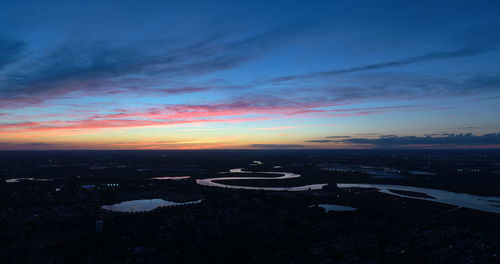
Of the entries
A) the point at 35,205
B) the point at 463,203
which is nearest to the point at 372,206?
the point at 463,203

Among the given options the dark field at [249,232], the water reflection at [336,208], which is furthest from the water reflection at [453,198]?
the water reflection at [336,208]

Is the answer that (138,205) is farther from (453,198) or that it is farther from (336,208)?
(453,198)

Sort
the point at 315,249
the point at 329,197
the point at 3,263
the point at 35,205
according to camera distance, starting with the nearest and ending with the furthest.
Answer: the point at 3,263
the point at 315,249
the point at 35,205
the point at 329,197

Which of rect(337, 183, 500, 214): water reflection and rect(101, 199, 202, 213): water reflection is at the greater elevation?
rect(101, 199, 202, 213): water reflection

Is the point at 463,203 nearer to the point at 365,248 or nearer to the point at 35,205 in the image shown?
the point at 365,248

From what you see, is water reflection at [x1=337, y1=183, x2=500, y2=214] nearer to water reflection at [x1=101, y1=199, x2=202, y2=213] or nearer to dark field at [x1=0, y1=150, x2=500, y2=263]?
dark field at [x1=0, y1=150, x2=500, y2=263]

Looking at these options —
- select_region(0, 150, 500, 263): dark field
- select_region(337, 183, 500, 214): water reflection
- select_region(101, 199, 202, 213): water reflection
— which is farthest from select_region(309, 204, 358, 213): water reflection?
select_region(101, 199, 202, 213): water reflection

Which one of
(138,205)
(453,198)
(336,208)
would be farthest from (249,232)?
(453,198)

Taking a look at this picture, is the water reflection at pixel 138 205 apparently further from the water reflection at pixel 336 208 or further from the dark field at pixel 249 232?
the water reflection at pixel 336 208

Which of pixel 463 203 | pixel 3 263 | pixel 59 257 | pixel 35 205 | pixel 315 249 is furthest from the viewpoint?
pixel 463 203
